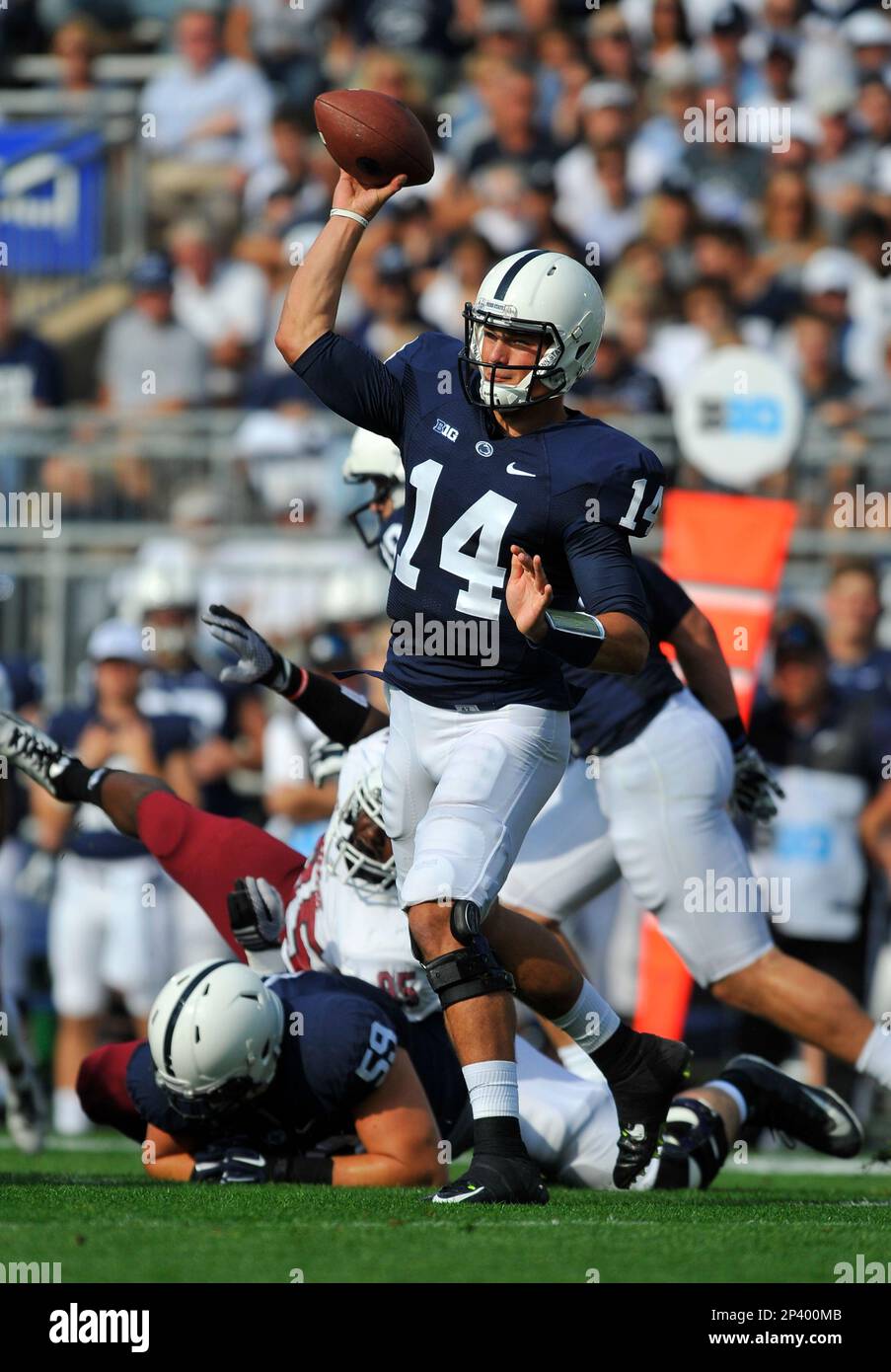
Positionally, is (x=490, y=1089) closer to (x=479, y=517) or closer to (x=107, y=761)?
(x=479, y=517)

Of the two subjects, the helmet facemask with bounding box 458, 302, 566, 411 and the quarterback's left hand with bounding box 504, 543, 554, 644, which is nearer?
the quarterback's left hand with bounding box 504, 543, 554, 644

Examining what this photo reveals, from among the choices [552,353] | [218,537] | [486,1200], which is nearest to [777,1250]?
[486,1200]

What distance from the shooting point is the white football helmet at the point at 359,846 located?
568 centimetres

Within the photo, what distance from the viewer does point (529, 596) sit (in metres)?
4.41

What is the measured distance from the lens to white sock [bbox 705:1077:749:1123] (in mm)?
6098

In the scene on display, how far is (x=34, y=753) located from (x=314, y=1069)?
5.65 ft

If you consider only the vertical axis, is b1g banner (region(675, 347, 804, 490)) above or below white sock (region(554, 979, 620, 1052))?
above

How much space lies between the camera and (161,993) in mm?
5336

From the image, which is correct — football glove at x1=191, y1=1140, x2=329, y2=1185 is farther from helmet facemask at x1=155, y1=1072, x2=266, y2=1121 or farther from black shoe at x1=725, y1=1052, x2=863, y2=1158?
black shoe at x1=725, y1=1052, x2=863, y2=1158

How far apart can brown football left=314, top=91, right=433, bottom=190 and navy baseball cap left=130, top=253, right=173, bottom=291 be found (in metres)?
6.66

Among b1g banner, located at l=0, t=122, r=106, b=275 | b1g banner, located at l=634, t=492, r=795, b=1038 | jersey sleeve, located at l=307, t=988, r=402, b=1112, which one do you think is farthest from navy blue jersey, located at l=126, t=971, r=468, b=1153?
b1g banner, located at l=0, t=122, r=106, b=275

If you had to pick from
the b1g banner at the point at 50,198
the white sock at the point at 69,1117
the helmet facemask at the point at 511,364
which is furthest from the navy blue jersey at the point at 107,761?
the helmet facemask at the point at 511,364

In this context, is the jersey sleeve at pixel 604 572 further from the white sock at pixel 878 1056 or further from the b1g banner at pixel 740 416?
the b1g banner at pixel 740 416

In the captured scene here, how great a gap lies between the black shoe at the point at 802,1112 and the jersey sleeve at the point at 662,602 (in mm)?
1319
